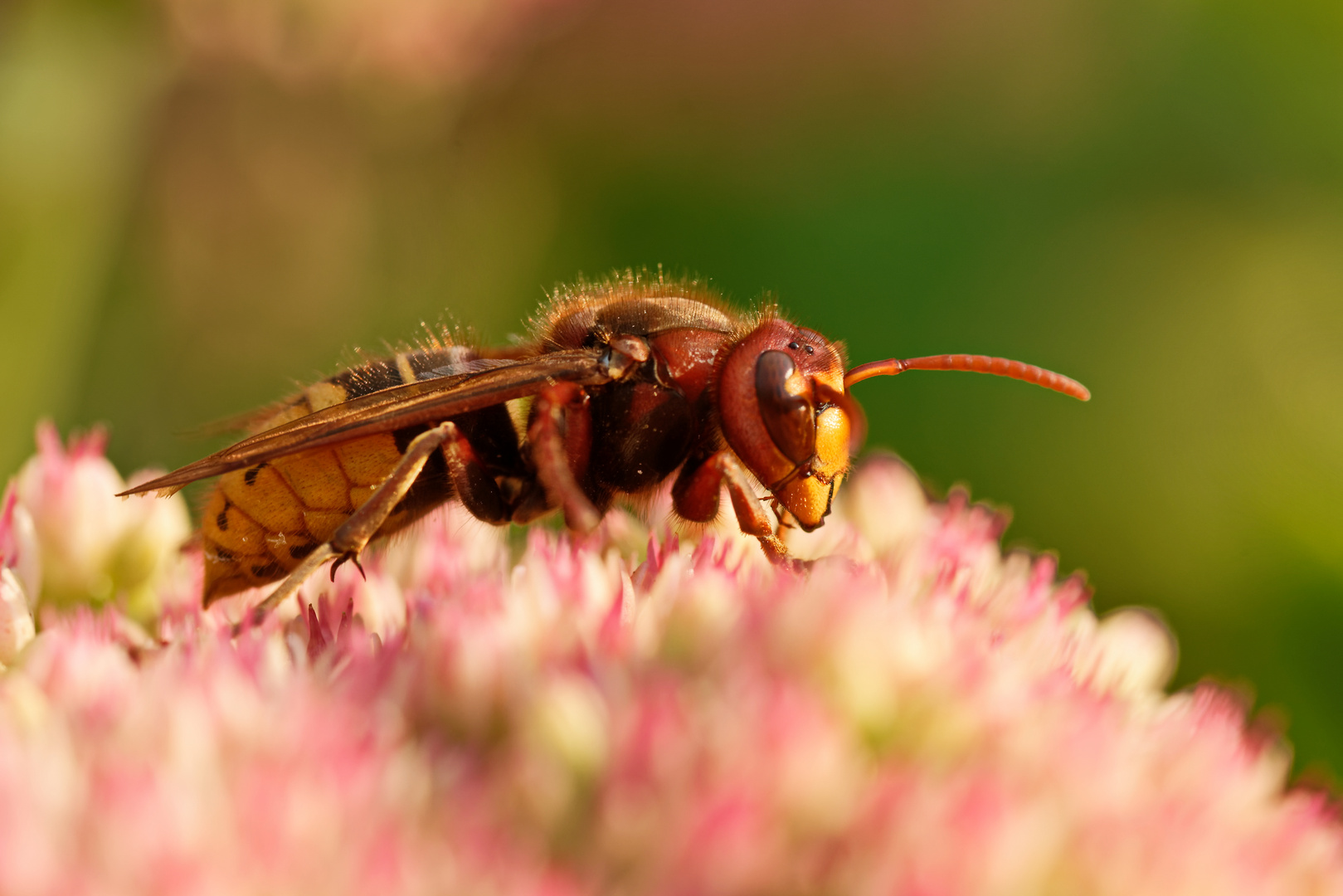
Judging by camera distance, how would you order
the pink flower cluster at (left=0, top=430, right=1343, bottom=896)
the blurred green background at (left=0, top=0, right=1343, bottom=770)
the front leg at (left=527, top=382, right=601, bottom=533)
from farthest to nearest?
the blurred green background at (left=0, top=0, right=1343, bottom=770), the front leg at (left=527, top=382, right=601, bottom=533), the pink flower cluster at (left=0, top=430, right=1343, bottom=896)

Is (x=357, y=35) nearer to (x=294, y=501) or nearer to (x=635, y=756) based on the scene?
(x=294, y=501)

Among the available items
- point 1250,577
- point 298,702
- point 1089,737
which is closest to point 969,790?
point 1089,737

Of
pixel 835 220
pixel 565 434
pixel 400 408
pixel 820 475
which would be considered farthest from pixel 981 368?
pixel 835 220

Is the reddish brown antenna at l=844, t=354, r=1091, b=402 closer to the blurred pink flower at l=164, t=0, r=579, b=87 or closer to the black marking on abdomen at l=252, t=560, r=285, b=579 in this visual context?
the black marking on abdomen at l=252, t=560, r=285, b=579

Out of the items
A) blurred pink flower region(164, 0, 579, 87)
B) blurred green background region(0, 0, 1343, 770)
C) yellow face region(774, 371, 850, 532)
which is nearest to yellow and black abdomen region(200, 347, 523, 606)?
yellow face region(774, 371, 850, 532)

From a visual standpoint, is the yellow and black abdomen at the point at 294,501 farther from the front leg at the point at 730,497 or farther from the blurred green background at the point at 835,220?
the blurred green background at the point at 835,220

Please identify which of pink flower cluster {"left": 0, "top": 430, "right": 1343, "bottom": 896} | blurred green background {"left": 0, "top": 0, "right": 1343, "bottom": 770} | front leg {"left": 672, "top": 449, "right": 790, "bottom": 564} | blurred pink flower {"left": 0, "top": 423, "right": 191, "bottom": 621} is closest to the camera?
pink flower cluster {"left": 0, "top": 430, "right": 1343, "bottom": 896}

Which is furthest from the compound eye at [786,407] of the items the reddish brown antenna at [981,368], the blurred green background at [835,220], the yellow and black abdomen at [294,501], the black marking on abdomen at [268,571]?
the blurred green background at [835,220]

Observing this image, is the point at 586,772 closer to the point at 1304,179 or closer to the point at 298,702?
the point at 298,702
